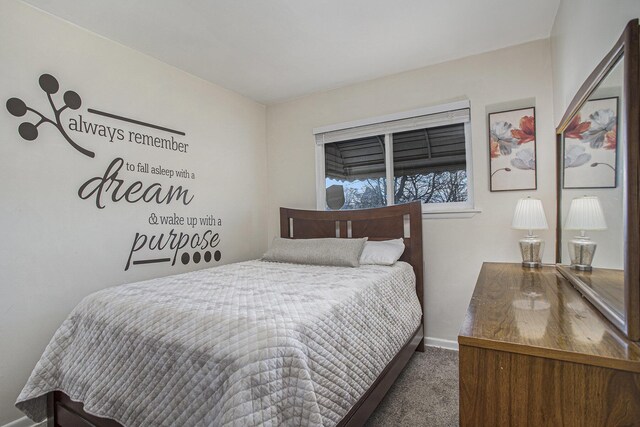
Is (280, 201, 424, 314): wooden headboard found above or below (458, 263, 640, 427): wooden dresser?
above

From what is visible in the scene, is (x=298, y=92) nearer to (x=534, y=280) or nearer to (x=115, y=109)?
(x=115, y=109)

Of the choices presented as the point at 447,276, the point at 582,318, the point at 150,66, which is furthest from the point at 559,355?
the point at 150,66

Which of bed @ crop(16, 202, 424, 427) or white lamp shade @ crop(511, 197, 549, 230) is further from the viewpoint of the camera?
white lamp shade @ crop(511, 197, 549, 230)

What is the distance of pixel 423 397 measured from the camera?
1929mm

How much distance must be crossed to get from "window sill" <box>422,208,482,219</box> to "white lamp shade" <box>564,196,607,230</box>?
0.89 metres

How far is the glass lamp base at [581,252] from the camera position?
4.17 feet

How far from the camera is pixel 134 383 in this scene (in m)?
1.21

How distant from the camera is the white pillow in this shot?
2459 millimetres

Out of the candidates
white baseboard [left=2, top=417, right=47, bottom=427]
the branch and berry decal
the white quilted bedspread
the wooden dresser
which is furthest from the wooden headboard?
white baseboard [left=2, top=417, right=47, bottom=427]

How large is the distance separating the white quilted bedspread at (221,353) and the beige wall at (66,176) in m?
0.53

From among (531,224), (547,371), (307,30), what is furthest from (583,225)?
(307,30)

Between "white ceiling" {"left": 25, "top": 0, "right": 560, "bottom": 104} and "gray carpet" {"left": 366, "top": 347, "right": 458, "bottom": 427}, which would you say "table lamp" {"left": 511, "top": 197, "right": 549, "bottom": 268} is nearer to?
"gray carpet" {"left": 366, "top": 347, "right": 458, "bottom": 427}

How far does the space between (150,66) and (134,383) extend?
2337 millimetres

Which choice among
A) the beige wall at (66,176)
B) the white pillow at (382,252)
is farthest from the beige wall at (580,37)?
the beige wall at (66,176)
